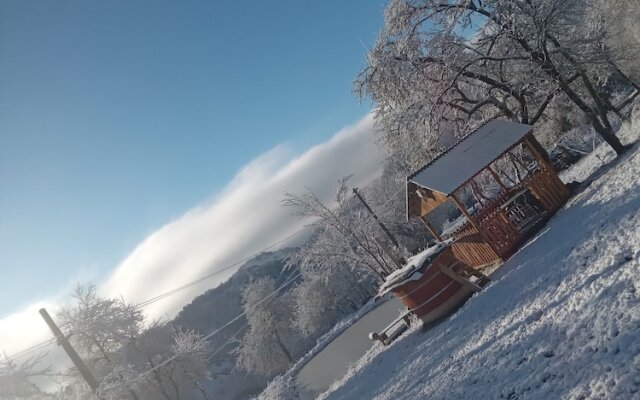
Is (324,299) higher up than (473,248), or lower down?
lower down

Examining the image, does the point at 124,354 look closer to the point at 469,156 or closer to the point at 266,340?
the point at 266,340

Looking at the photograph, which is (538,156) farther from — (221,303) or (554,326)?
(221,303)

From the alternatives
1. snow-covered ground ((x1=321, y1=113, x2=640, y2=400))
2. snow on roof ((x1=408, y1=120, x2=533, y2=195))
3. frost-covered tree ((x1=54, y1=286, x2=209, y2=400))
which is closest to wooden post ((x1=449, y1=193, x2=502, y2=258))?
snow on roof ((x1=408, y1=120, x2=533, y2=195))

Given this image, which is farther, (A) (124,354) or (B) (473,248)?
(A) (124,354)

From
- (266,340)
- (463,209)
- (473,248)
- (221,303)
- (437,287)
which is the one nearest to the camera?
(437,287)

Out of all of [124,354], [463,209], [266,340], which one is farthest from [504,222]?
[266,340]

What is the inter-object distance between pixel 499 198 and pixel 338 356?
15555mm

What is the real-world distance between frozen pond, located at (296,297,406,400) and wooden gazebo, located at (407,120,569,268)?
31.4ft

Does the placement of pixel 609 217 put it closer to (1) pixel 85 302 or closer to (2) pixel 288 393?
(2) pixel 288 393

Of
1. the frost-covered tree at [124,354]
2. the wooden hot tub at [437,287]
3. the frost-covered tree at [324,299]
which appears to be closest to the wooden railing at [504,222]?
the wooden hot tub at [437,287]

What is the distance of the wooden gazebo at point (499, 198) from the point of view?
15.2 metres

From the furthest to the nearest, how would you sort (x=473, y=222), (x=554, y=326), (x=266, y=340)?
1. (x=266, y=340)
2. (x=473, y=222)
3. (x=554, y=326)

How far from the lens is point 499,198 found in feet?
53.4

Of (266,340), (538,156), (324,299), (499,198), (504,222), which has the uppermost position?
(538,156)
